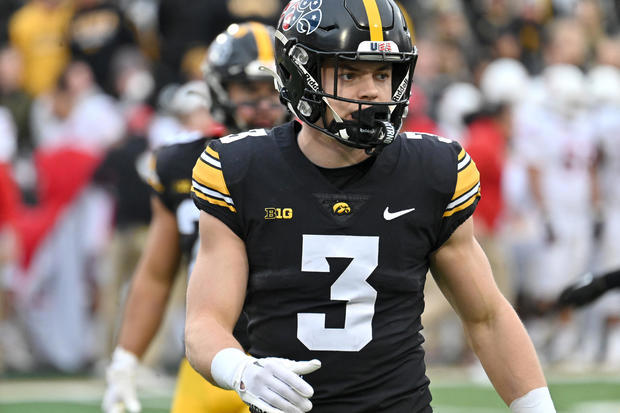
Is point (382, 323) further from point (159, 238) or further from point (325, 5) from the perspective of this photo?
point (159, 238)

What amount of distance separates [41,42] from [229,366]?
9.40 meters

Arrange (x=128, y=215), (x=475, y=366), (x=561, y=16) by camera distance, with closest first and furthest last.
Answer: (x=128, y=215) → (x=475, y=366) → (x=561, y=16)

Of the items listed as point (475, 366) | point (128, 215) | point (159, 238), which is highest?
point (159, 238)

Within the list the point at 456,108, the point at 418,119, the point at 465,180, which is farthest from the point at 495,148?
the point at 465,180

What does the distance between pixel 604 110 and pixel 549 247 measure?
1.24 m

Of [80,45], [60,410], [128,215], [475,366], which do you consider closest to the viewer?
[60,410]

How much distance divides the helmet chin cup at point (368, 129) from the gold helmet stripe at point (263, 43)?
5.39 ft

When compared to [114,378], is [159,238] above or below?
above

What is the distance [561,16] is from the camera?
14.0m

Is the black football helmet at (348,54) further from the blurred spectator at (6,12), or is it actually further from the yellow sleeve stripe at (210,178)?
the blurred spectator at (6,12)

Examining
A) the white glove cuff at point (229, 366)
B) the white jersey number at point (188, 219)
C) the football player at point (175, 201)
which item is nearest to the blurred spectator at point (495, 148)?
the football player at point (175, 201)

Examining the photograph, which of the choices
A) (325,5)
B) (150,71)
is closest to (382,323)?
(325,5)

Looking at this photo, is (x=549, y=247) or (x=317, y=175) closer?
(x=317, y=175)

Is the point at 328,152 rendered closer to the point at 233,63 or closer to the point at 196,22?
the point at 233,63
